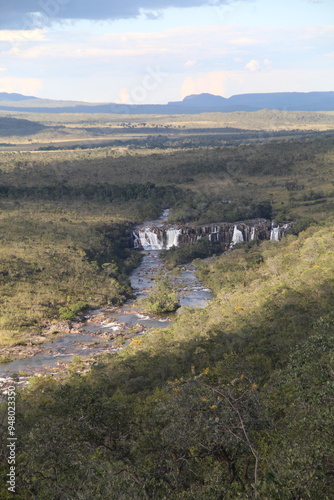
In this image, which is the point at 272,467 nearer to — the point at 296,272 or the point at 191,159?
the point at 296,272

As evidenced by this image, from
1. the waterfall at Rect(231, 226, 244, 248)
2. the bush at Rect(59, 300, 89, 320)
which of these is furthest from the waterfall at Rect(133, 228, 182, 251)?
the bush at Rect(59, 300, 89, 320)

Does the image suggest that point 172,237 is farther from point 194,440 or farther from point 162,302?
point 194,440

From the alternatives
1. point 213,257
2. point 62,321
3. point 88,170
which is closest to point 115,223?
point 213,257

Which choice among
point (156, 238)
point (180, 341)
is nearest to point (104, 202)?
point (156, 238)

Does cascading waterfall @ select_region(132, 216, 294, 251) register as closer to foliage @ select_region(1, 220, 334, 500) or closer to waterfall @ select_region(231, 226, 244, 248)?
waterfall @ select_region(231, 226, 244, 248)

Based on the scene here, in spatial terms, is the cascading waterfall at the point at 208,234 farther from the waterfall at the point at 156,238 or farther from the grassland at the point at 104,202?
the grassland at the point at 104,202

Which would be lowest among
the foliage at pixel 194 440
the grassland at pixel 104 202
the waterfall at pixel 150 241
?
the waterfall at pixel 150 241

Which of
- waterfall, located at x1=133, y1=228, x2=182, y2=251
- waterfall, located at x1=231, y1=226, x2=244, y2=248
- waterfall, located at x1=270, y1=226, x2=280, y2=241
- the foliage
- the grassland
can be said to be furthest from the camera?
waterfall, located at x1=133, y1=228, x2=182, y2=251

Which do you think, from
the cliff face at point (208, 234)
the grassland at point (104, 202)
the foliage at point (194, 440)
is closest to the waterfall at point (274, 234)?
the cliff face at point (208, 234)
